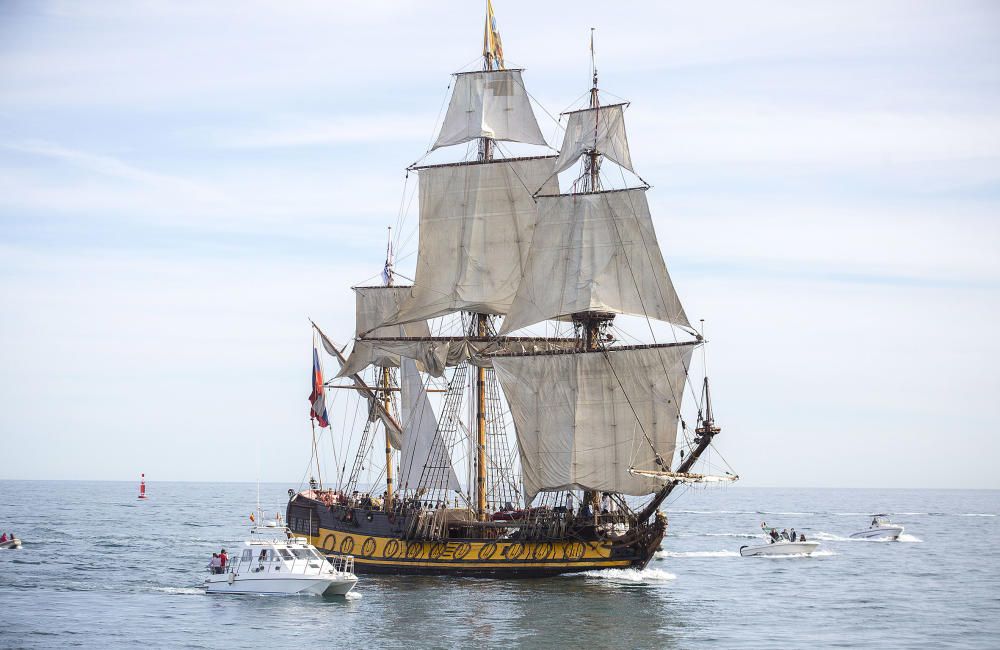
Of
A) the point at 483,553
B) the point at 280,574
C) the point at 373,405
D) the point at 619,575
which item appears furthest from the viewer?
the point at 373,405

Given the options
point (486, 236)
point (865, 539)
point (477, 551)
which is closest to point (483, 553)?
point (477, 551)

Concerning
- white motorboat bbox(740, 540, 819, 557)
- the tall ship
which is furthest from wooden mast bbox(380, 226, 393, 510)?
white motorboat bbox(740, 540, 819, 557)

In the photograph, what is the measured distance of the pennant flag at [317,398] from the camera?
74.4 m

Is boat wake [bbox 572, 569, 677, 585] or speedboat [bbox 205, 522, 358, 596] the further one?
boat wake [bbox 572, 569, 677, 585]

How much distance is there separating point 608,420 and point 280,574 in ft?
69.7

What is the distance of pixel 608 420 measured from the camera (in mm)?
68500

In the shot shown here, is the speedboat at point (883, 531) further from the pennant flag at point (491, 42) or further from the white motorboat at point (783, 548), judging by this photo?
the pennant flag at point (491, 42)

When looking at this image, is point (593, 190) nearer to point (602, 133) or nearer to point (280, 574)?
point (602, 133)

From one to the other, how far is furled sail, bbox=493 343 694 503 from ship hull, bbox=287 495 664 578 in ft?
11.2

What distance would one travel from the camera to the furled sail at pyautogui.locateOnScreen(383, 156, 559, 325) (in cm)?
7469

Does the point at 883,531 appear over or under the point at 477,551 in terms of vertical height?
under

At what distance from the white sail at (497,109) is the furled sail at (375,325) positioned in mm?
12532

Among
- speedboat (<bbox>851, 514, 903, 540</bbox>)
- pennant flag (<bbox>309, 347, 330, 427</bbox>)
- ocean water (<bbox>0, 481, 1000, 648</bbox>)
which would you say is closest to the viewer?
ocean water (<bbox>0, 481, 1000, 648</bbox>)

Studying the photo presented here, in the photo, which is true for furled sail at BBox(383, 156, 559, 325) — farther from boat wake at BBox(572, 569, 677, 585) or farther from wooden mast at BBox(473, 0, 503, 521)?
boat wake at BBox(572, 569, 677, 585)
